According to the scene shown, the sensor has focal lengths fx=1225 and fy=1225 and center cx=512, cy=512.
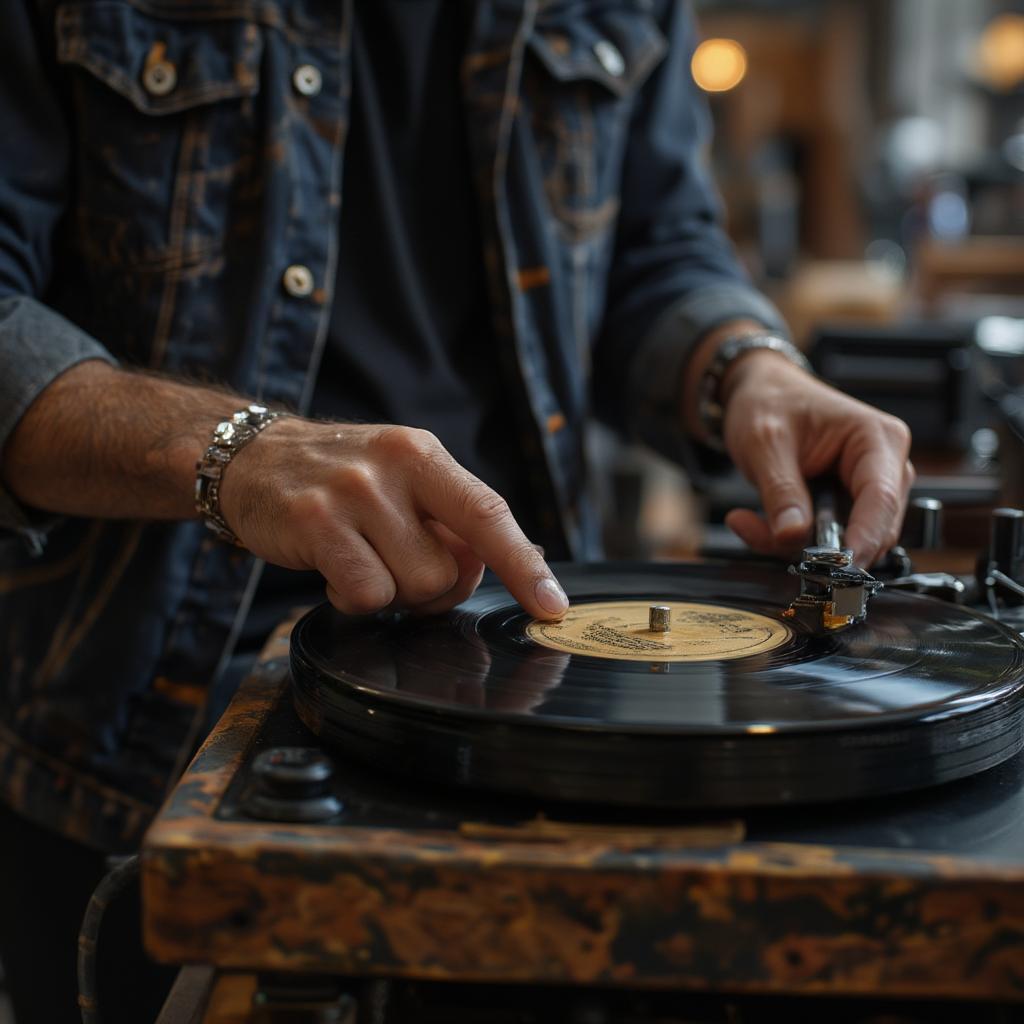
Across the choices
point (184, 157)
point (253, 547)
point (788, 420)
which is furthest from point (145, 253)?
point (788, 420)

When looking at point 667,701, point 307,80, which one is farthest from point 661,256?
point 667,701

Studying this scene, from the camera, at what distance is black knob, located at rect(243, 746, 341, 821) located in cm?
60

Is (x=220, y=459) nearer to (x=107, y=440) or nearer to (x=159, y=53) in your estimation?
(x=107, y=440)

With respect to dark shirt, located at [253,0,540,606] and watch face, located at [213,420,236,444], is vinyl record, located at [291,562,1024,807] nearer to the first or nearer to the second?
watch face, located at [213,420,236,444]

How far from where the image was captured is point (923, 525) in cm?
112

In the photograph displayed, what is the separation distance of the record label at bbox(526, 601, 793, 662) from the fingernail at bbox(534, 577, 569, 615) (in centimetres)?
2

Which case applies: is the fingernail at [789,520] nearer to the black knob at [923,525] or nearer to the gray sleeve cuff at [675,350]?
the black knob at [923,525]

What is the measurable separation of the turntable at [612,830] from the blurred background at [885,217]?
628mm

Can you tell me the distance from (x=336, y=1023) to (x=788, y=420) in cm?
76

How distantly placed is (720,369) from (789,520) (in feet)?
1.08

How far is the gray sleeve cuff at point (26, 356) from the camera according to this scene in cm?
103

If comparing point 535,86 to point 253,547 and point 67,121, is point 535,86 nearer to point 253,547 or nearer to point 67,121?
point 67,121

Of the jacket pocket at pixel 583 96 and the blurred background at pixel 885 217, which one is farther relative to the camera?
the blurred background at pixel 885 217

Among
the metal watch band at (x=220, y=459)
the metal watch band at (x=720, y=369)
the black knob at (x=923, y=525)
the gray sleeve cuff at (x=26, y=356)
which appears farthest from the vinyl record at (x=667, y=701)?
the metal watch band at (x=720, y=369)
